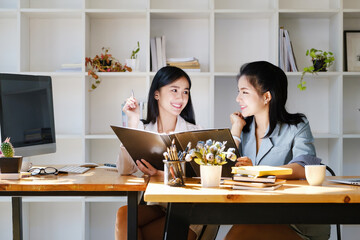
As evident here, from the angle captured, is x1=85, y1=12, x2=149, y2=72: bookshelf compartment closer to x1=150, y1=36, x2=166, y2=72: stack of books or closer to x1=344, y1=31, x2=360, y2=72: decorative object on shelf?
x1=150, y1=36, x2=166, y2=72: stack of books

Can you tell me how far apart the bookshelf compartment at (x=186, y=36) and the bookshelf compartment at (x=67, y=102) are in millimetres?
789

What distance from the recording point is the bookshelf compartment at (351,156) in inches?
154

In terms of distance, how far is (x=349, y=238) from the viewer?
3.90 metres

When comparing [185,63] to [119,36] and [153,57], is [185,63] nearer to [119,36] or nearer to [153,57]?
[153,57]

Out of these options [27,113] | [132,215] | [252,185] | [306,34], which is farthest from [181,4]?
[252,185]

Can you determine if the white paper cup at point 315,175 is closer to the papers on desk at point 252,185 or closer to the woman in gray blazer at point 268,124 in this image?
the papers on desk at point 252,185

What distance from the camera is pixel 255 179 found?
1.69 metres

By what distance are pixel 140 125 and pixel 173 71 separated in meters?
0.36

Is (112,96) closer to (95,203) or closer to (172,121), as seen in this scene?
(95,203)

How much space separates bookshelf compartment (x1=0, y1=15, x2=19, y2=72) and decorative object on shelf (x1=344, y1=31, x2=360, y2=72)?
2.68 m

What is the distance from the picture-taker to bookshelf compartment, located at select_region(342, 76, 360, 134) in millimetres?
3910

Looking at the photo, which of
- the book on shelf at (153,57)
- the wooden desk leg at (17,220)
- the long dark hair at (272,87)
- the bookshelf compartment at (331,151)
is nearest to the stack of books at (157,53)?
the book on shelf at (153,57)

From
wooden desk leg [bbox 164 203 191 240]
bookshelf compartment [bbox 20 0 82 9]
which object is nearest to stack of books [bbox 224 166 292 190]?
wooden desk leg [bbox 164 203 191 240]

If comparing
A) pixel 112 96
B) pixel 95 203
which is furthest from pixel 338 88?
pixel 95 203
